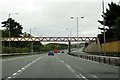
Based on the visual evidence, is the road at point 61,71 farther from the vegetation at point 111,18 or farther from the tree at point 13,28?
the tree at point 13,28

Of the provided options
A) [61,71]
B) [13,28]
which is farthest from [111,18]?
[13,28]

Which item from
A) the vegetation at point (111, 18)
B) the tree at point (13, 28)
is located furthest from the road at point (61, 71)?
the tree at point (13, 28)

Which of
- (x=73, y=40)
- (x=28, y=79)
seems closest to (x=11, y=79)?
(x=28, y=79)

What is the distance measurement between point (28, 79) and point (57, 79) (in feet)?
5.18

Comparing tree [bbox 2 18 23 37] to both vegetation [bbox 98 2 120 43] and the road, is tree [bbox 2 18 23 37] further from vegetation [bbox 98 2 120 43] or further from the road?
the road

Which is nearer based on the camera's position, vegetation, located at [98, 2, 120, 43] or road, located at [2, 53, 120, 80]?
road, located at [2, 53, 120, 80]

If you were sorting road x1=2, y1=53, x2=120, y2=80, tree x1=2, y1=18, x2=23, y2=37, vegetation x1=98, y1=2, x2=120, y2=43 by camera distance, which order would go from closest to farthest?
road x1=2, y1=53, x2=120, y2=80, vegetation x1=98, y1=2, x2=120, y2=43, tree x1=2, y1=18, x2=23, y2=37

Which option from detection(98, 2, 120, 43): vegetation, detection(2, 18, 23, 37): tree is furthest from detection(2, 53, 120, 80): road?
detection(2, 18, 23, 37): tree

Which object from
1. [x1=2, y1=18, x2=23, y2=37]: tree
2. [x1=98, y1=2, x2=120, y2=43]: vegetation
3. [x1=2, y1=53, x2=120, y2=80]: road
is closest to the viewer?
[x1=2, y1=53, x2=120, y2=80]: road

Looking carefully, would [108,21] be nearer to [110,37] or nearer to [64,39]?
[110,37]

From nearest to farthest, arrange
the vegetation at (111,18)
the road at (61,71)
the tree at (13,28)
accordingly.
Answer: the road at (61,71) < the vegetation at (111,18) < the tree at (13,28)

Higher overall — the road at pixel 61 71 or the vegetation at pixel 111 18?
the vegetation at pixel 111 18

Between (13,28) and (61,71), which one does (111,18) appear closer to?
(61,71)

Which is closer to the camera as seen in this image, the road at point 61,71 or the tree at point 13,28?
the road at point 61,71
